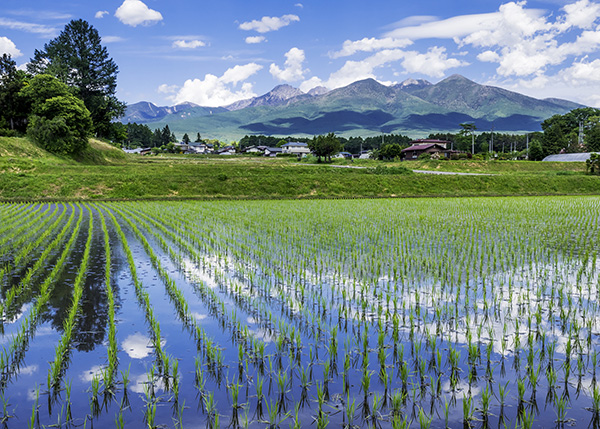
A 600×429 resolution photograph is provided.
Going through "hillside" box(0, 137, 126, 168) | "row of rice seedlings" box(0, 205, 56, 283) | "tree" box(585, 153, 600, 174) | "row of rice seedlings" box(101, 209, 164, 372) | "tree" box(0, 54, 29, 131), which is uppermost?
"tree" box(0, 54, 29, 131)

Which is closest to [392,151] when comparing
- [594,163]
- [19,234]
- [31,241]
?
[594,163]

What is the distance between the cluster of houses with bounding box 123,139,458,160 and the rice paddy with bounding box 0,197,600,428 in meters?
77.3

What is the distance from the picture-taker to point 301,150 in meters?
148

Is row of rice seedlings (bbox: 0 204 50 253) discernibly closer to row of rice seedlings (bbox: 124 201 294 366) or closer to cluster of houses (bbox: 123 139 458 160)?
row of rice seedlings (bbox: 124 201 294 366)

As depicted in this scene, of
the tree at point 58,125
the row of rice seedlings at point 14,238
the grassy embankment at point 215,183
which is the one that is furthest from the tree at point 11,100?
the row of rice seedlings at point 14,238

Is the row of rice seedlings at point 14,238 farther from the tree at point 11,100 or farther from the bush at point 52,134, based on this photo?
the tree at point 11,100

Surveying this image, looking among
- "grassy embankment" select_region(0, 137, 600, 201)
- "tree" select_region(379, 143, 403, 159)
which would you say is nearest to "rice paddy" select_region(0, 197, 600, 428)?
"grassy embankment" select_region(0, 137, 600, 201)

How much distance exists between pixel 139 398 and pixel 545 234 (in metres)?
15.0

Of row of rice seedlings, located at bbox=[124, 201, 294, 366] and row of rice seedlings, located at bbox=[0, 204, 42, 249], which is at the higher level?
row of rice seedlings, located at bbox=[0, 204, 42, 249]

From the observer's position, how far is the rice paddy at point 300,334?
4.39 metres

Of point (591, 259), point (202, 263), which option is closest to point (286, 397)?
point (202, 263)

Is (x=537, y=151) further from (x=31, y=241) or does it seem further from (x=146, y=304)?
(x=146, y=304)

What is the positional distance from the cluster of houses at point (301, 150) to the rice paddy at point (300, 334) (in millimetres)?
77283

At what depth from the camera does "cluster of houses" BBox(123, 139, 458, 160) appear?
92188 mm
